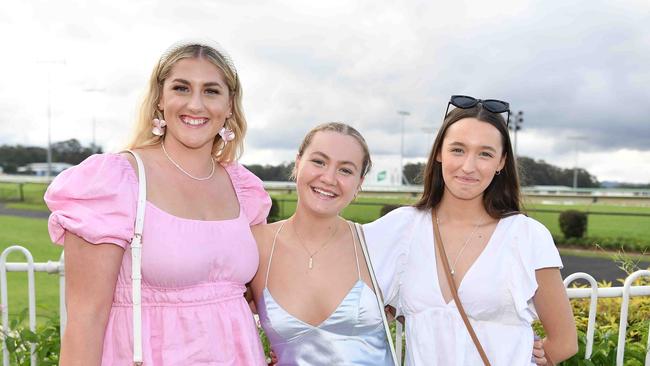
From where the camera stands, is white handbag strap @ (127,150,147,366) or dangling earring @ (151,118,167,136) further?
dangling earring @ (151,118,167,136)

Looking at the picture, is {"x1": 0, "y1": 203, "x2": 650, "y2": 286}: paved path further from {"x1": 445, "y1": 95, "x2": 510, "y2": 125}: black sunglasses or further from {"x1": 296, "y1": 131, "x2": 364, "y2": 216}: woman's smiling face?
{"x1": 296, "y1": 131, "x2": 364, "y2": 216}: woman's smiling face

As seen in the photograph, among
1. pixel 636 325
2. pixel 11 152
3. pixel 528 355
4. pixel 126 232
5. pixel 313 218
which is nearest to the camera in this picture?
pixel 126 232

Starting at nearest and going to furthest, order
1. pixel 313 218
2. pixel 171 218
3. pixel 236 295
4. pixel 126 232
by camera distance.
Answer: pixel 126 232 → pixel 171 218 → pixel 236 295 → pixel 313 218

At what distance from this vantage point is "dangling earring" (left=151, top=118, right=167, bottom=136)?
2.30 metres

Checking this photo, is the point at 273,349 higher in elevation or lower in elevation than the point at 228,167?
lower

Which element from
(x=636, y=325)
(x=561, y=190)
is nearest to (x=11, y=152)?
(x=561, y=190)

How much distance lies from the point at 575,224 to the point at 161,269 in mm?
21498

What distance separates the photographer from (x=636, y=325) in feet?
15.5

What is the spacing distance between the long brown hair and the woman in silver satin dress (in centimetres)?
33

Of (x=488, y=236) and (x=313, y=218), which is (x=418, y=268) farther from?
(x=313, y=218)

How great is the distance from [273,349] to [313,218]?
2.00 ft

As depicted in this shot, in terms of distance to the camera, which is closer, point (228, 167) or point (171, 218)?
point (171, 218)

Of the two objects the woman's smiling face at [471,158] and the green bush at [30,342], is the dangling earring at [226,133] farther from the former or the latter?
the green bush at [30,342]

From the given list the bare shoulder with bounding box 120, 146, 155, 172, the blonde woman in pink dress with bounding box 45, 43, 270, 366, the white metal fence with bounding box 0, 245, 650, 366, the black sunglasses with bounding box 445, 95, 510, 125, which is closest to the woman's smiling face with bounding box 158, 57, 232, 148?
the blonde woman in pink dress with bounding box 45, 43, 270, 366
